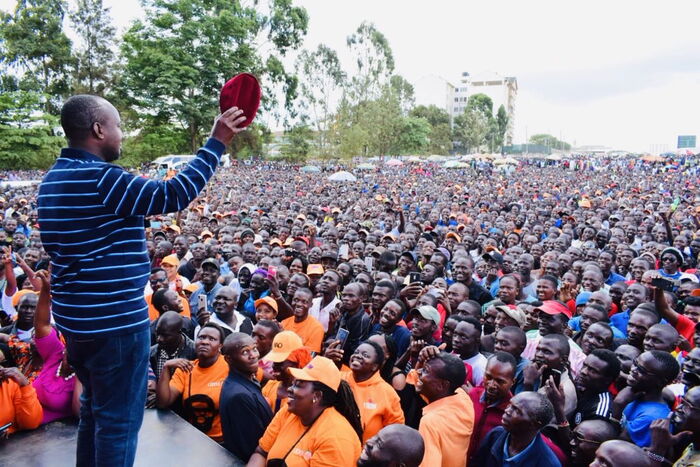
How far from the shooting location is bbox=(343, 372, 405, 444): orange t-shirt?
2.93 m

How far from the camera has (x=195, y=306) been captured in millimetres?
5605

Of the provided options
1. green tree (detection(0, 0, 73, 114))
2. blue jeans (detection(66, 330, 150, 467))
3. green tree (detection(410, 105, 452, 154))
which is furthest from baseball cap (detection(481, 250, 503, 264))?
green tree (detection(410, 105, 452, 154))

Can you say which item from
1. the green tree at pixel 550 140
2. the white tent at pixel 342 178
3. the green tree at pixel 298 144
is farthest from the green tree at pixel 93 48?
the green tree at pixel 550 140

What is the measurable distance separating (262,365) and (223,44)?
100ft

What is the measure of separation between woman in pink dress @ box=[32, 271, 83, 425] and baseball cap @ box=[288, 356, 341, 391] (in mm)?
1437

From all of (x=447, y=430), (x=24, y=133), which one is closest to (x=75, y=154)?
(x=447, y=430)

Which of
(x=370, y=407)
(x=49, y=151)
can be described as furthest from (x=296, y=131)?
(x=370, y=407)

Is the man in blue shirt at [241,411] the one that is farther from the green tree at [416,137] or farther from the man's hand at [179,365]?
the green tree at [416,137]

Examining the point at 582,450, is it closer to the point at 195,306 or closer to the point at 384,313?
the point at 384,313

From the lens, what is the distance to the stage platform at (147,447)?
2471 millimetres

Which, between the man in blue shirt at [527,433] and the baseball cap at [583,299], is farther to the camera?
the baseball cap at [583,299]

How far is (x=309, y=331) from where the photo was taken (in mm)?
4598

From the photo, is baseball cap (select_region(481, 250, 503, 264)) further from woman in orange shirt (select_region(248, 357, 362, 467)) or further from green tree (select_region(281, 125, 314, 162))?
green tree (select_region(281, 125, 314, 162))

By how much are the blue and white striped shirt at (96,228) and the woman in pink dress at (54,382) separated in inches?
57.8
